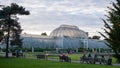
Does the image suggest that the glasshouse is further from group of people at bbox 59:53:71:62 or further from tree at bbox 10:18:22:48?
group of people at bbox 59:53:71:62

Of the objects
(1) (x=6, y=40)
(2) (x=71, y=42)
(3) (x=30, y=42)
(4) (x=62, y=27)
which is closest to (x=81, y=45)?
(2) (x=71, y=42)

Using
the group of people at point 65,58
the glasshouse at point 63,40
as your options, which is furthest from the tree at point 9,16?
the glasshouse at point 63,40

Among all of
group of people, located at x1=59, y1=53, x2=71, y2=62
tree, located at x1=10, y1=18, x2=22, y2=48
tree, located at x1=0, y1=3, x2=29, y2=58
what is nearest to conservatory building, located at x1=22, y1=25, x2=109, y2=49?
tree, located at x1=10, y1=18, x2=22, y2=48

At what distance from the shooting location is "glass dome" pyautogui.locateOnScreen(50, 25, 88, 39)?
425ft

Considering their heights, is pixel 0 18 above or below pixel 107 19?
above

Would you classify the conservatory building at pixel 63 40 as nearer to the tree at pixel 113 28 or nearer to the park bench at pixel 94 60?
the park bench at pixel 94 60

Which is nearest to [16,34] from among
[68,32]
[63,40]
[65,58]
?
[65,58]

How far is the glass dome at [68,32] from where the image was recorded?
129500mm

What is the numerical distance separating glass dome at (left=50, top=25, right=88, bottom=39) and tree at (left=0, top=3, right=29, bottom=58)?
74.9 meters

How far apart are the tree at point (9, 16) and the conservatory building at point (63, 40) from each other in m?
55.7

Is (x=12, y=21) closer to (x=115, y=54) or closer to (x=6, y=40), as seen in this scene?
(x=6, y=40)

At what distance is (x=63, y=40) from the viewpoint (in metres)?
118

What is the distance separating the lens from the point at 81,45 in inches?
4860

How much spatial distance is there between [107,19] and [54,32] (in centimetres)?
12532
